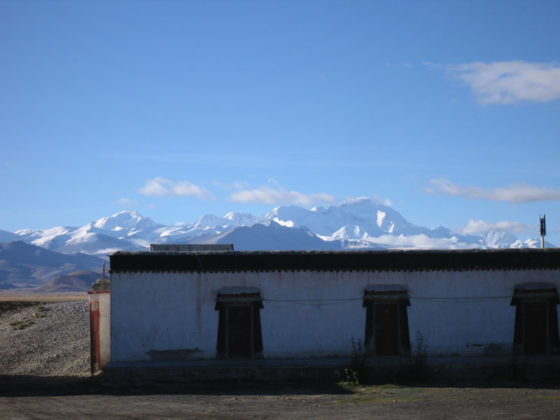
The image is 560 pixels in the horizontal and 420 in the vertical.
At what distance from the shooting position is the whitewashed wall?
72.9 feet

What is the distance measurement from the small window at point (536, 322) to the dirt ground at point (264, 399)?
7.90ft

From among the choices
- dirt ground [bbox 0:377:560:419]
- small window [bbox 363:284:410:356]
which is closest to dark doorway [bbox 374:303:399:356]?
Result: small window [bbox 363:284:410:356]

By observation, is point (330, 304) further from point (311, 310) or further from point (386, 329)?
point (386, 329)

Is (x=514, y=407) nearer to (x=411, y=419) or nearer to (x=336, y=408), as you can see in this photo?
(x=411, y=419)

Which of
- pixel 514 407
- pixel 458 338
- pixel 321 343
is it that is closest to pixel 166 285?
pixel 321 343

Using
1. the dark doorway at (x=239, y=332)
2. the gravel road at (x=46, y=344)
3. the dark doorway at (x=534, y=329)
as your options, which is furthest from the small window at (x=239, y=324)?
the dark doorway at (x=534, y=329)

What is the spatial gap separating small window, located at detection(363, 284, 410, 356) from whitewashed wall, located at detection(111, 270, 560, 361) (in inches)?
8.5

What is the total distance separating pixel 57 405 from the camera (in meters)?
17.4

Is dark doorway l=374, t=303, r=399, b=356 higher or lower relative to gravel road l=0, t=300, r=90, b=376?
higher

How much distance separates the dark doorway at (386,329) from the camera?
22.8 m

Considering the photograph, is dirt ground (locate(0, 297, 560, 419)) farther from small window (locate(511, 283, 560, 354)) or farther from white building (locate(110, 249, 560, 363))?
small window (locate(511, 283, 560, 354))

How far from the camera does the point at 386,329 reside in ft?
74.9

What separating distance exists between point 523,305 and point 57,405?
1454 cm

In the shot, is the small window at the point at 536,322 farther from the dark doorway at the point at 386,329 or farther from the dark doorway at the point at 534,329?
the dark doorway at the point at 386,329
